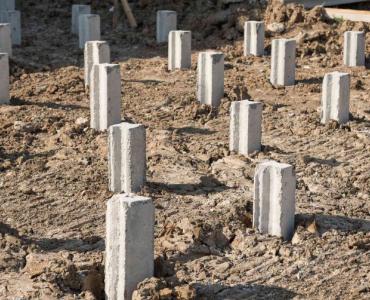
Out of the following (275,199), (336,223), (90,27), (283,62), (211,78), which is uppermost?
(90,27)

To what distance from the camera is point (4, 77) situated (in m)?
11.0

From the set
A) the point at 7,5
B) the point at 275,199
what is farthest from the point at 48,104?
the point at 7,5

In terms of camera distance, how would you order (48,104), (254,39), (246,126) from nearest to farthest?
(246,126) → (48,104) → (254,39)

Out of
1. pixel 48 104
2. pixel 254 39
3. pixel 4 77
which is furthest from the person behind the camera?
pixel 254 39

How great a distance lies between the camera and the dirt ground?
6.28 m

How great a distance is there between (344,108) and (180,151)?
78.9 inches

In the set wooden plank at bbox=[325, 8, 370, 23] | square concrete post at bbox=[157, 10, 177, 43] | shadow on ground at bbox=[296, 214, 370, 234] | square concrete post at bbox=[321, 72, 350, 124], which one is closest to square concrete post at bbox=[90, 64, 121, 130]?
square concrete post at bbox=[321, 72, 350, 124]

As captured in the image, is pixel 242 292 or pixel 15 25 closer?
pixel 242 292

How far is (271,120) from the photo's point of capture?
1049cm

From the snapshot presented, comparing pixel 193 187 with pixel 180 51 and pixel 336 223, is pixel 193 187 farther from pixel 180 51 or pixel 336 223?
pixel 180 51

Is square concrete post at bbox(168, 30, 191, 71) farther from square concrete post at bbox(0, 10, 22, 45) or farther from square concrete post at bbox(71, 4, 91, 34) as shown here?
square concrete post at bbox(71, 4, 91, 34)

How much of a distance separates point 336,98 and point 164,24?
20.8 ft

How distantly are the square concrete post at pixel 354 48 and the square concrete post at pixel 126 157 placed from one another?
6.06 metres

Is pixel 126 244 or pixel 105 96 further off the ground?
pixel 105 96
